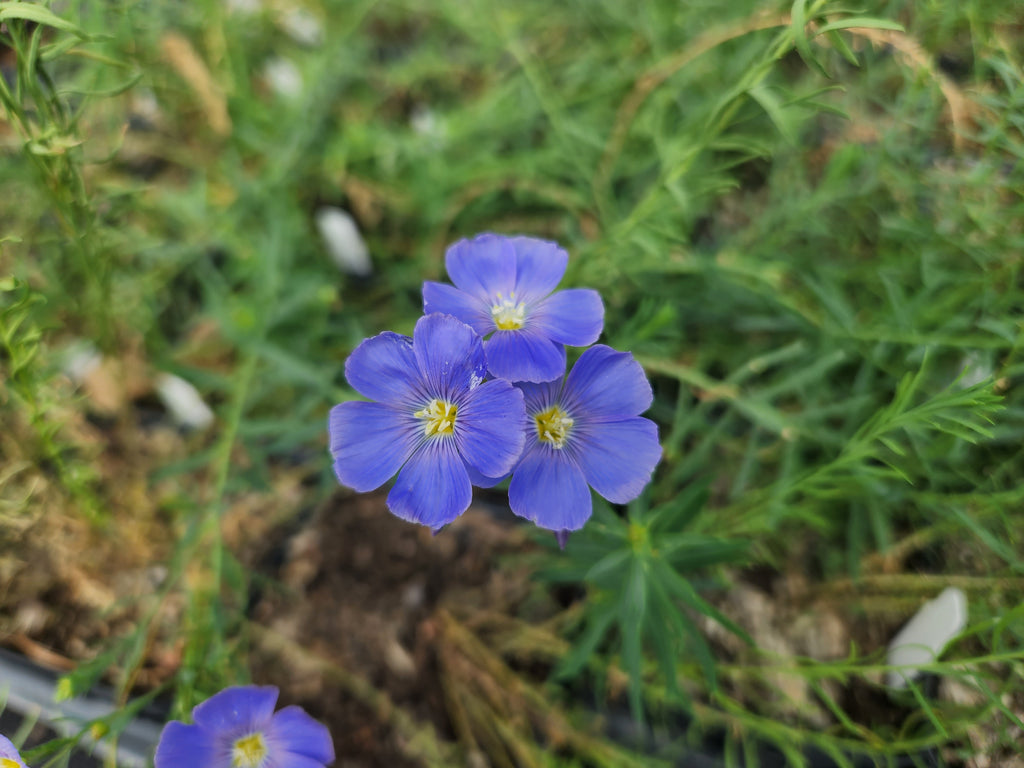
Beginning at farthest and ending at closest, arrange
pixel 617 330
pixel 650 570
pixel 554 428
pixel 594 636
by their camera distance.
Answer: pixel 617 330 < pixel 594 636 < pixel 650 570 < pixel 554 428

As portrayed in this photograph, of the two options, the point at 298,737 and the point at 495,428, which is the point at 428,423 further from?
the point at 298,737

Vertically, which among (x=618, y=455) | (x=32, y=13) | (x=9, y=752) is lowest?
(x=9, y=752)

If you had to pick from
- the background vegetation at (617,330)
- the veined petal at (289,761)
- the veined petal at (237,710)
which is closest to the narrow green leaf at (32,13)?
the background vegetation at (617,330)

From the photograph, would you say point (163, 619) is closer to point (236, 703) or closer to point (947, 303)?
point (236, 703)

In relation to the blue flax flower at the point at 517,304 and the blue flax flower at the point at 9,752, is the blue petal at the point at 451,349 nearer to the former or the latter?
the blue flax flower at the point at 517,304

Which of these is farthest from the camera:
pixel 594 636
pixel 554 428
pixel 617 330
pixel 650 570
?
pixel 617 330

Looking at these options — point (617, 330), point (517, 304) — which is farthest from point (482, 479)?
point (617, 330)

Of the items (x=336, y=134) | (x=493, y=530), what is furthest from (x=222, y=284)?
(x=493, y=530)
